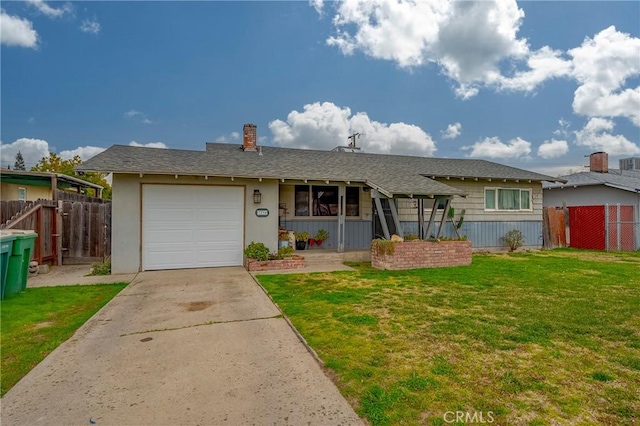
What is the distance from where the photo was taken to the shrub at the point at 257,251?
9.03 m

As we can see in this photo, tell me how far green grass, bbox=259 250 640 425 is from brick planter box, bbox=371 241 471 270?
1.64m

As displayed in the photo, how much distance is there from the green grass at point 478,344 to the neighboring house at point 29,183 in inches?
425

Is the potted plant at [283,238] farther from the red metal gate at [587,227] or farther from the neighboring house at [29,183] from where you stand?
the red metal gate at [587,227]

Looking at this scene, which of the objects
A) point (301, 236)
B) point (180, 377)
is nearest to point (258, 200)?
point (301, 236)

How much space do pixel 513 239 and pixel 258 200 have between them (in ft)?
→ 34.3

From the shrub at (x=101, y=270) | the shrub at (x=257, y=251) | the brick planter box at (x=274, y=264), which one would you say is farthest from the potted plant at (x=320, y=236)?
the shrub at (x=101, y=270)

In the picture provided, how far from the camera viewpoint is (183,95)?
16078 millimetres

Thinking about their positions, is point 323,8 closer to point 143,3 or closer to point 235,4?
point 235,4

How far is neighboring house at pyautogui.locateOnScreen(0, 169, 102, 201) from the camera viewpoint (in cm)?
1219

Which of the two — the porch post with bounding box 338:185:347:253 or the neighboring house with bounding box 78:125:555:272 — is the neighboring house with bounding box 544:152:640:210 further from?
the porch post with bounding box 338:185:347:253

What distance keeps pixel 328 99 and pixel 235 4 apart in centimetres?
676

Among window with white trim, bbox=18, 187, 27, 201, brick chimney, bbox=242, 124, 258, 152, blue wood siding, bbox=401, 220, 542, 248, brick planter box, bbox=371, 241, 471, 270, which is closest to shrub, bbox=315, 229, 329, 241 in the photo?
brick planter box, bbox=371, 241, 471, 270

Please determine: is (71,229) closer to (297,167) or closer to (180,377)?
(297,167)

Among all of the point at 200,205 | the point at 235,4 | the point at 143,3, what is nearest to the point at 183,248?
the point at 200,205
